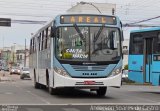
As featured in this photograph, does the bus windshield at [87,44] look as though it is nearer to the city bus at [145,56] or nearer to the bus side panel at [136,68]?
the city bus at [145,56]

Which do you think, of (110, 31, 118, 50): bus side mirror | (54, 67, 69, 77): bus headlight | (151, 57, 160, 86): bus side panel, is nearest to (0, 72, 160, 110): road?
(151, 57, 160, 86): bus side panel

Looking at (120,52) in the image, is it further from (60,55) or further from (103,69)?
(60,55)

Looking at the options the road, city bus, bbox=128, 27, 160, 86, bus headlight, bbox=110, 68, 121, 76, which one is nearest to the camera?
the road

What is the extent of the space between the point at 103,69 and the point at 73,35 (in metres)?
1.87

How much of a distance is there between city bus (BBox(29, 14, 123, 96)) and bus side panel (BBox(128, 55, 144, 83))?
5565 millimetres

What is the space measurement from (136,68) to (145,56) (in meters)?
1.20

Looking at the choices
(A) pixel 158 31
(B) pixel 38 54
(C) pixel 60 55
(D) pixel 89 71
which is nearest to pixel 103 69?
(D) pixel 89 71

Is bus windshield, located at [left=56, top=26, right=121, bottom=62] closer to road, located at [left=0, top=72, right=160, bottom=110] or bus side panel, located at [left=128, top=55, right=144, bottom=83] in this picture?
road, located at [left=0, top=72, right=160, bottom=110]

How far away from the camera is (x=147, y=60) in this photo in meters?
24.6

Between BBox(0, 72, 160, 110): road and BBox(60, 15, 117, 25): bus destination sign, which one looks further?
BBox(60, 15, 117, 25): bus destination sign

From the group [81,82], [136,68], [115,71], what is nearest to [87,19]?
[115,71]

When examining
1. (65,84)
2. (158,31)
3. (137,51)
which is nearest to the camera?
(65,84)

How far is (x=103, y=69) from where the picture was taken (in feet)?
63.4

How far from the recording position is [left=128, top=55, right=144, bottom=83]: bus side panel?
82.4ft
